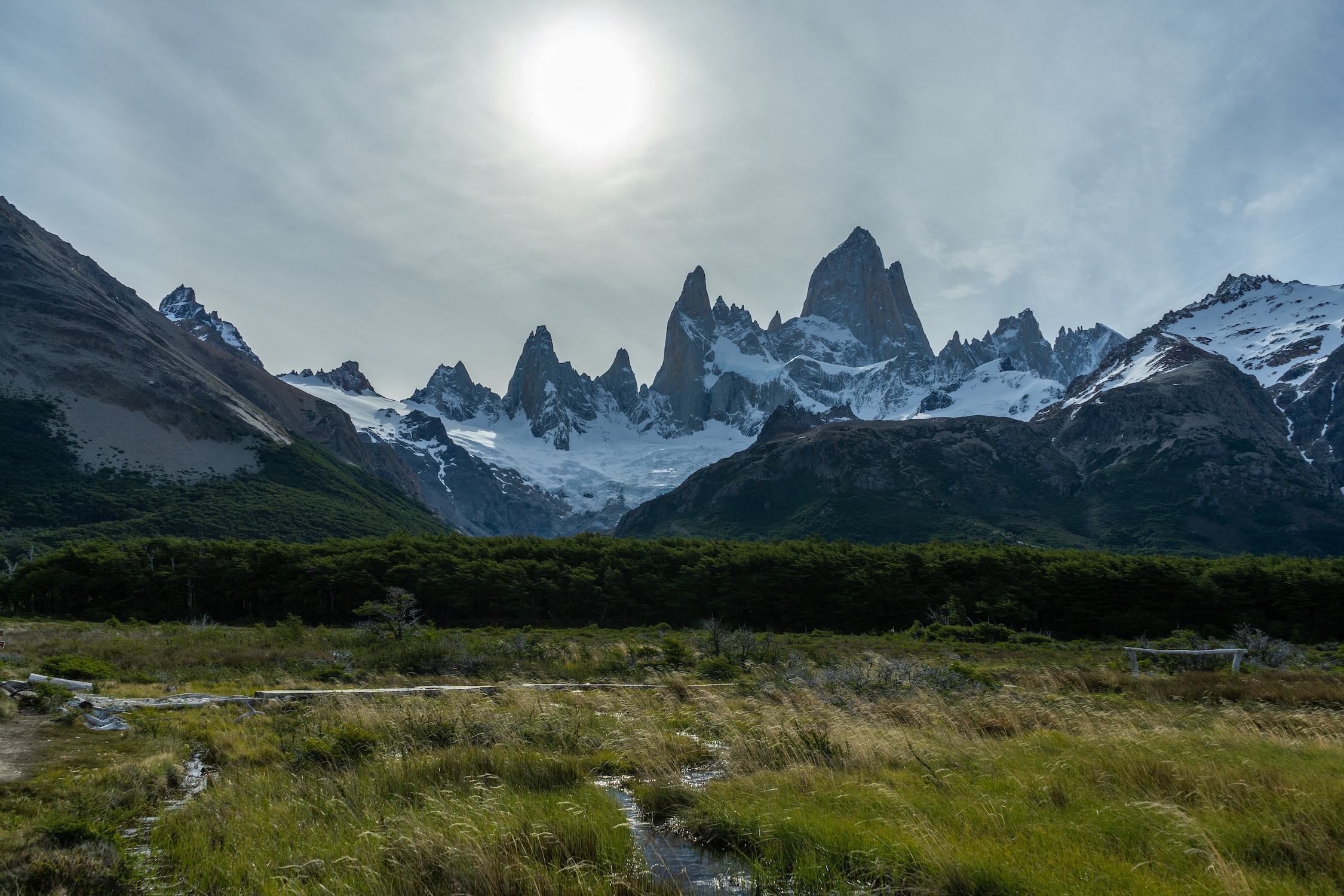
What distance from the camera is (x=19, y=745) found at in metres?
12.8

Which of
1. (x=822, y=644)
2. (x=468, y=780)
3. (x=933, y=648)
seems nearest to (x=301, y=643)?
(x=822, y=644)

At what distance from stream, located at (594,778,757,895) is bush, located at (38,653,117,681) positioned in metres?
22.2

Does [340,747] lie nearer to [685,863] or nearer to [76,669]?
[685,863]

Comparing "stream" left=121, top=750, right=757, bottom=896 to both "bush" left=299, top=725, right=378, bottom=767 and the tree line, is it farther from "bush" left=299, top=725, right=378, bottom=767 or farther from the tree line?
the tree line

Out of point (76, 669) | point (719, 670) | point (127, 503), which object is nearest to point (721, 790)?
point (719, 670)

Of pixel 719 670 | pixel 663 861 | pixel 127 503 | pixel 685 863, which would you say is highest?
pixel 663 861

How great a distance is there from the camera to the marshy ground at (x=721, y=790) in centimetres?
669

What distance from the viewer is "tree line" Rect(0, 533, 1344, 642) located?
61.6m

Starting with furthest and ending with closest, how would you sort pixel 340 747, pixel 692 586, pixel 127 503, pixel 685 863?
pixel 127 503 → pixel 692 586 → pixel 340 747 → pixel 685 863

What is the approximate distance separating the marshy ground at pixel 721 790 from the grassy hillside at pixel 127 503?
140 metres

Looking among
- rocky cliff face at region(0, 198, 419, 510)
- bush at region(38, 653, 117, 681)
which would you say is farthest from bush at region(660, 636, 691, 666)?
rocky cliff face at region(0, 198, 419, 510)

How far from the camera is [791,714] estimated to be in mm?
14219

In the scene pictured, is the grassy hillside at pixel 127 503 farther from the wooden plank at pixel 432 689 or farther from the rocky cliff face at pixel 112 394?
the wooden plank at pixel 432 689

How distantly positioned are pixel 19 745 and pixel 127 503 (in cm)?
16338
